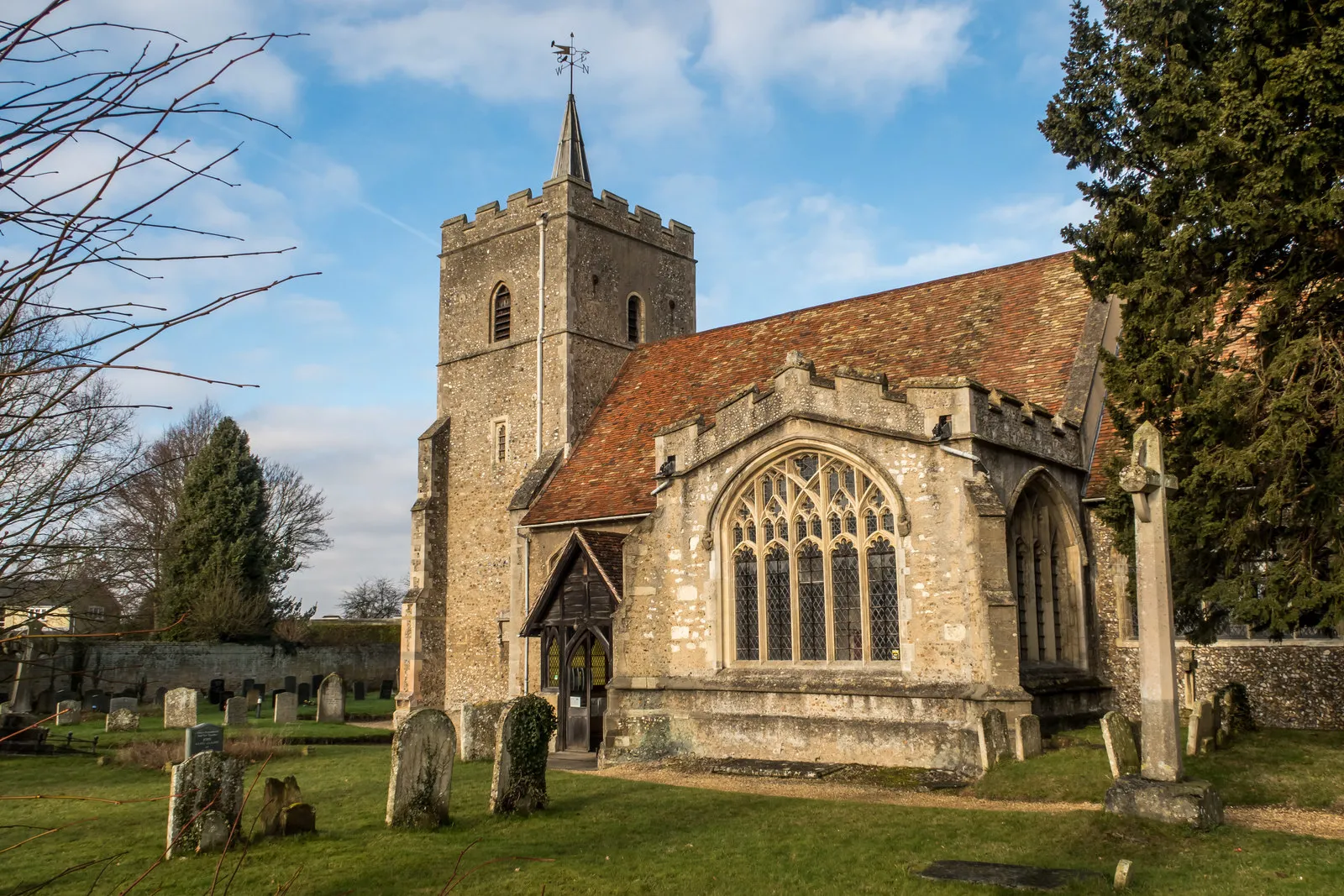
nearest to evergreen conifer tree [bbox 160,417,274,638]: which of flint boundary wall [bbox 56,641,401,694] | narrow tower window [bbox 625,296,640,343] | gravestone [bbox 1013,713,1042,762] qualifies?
flint boundary wall [bbox 56,641,401,694]

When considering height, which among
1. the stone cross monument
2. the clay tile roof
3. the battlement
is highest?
the battlement

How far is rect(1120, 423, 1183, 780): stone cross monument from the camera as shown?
29.5ft

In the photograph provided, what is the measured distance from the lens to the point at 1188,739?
39.1 feet

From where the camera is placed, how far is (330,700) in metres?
23.3

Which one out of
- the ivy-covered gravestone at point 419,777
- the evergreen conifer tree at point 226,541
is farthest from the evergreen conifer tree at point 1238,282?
the evergreen conifer tree at point 226,541

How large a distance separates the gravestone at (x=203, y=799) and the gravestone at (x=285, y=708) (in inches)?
516

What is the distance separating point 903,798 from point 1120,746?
7.84 feet

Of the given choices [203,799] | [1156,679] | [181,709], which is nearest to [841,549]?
[1156,679]

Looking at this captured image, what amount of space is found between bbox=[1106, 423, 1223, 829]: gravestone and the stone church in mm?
3314

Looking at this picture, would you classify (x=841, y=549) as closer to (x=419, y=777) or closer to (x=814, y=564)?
(x=814, y=564)

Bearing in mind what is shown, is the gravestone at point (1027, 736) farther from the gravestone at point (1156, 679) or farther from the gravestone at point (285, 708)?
the gravestone at point (285, 708)

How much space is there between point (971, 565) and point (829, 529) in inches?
86.3

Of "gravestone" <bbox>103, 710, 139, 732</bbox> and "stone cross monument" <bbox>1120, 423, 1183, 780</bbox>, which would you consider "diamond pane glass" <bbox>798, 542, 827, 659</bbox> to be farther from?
"gravestone" <bbox>103, 710, 139, 732</bbox>

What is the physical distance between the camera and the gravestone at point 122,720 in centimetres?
2017
